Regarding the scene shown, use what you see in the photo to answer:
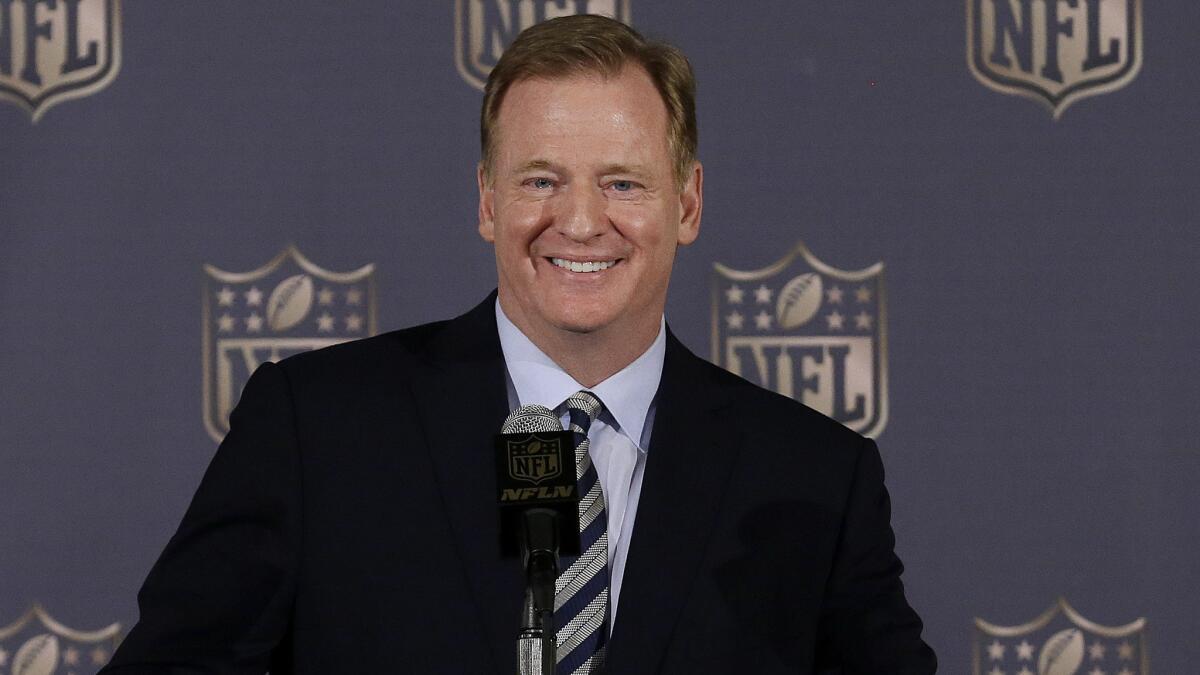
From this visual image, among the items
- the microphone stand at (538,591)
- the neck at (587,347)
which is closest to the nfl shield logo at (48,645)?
the neck at (587,347)

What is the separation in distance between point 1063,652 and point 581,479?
1491 mm

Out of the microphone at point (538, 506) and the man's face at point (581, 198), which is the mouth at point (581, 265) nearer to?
the man's face at point (581, 198)

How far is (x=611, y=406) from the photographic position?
195 cm

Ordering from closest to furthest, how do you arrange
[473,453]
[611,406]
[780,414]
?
[473,453], [611,406], [780,414]

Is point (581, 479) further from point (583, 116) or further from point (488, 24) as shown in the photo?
point (488, 24)

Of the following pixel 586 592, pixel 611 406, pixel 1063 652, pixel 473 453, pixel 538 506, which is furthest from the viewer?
pixel 1063 652

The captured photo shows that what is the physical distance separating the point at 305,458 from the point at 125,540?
111 cm

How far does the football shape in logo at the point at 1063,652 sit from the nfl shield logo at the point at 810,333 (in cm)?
54

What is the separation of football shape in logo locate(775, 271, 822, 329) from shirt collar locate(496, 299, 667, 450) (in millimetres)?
914

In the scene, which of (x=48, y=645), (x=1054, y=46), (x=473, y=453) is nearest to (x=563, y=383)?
(x=473, y=453)

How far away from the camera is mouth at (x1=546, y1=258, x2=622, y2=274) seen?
1.87 m

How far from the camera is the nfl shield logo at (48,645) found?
2.74m

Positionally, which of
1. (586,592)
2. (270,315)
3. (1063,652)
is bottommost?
(1063,652)

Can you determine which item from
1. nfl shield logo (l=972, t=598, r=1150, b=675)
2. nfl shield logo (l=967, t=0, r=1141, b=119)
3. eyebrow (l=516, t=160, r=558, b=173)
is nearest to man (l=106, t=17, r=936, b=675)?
eyebrow (l=516, t=160, r=558, b=173)
